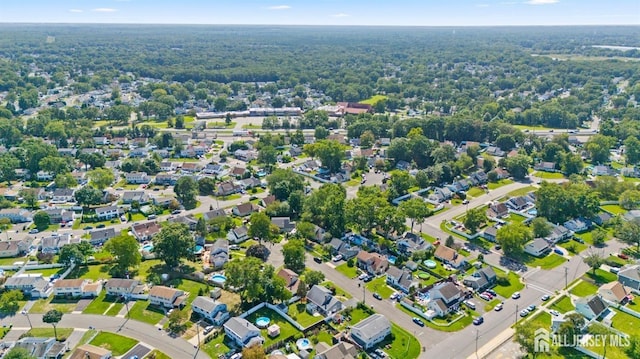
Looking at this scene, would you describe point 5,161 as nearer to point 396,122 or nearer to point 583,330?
point 396,122

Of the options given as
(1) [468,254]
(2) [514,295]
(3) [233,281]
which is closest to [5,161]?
(3) [233,281]

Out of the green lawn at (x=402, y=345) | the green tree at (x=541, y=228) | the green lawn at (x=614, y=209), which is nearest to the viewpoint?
the green lawn at (x=402, y=345)

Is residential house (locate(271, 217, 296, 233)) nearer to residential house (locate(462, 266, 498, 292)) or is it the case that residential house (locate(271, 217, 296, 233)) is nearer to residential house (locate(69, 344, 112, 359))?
residential house (locate(462, 266, 498, 292))

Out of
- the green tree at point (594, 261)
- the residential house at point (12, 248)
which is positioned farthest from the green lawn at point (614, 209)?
the residential house at point (12, 248)

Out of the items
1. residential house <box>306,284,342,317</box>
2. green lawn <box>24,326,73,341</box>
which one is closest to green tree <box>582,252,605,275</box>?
residential house <box>306,284,342,317</box>

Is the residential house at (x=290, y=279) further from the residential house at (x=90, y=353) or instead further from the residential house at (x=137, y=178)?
the residential house at (x=137, y=178)

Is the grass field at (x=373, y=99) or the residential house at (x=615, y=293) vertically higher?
the grass field at (x=373, y=99)
